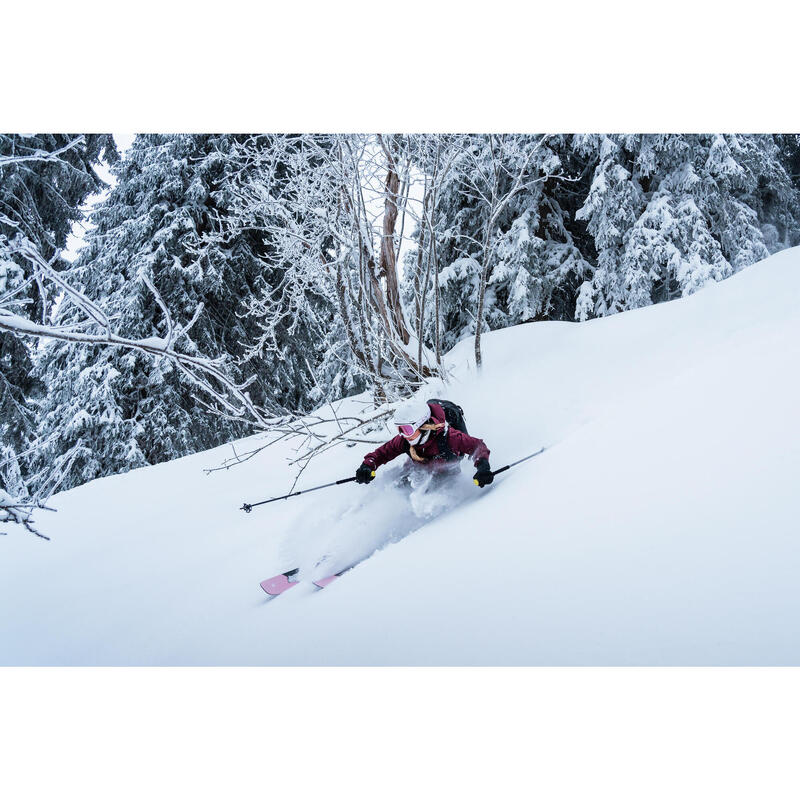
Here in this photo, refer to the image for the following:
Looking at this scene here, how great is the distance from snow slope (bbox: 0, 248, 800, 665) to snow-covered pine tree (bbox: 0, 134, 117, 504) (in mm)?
699

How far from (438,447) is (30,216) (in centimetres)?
271

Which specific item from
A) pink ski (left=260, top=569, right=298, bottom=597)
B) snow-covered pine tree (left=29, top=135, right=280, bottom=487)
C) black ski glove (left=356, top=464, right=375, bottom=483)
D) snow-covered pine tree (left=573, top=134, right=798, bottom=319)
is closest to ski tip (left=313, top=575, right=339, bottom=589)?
pink ski (left=260, top=569, right=298, bottom=597)

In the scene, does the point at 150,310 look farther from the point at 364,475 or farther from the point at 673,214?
the point at 673,214

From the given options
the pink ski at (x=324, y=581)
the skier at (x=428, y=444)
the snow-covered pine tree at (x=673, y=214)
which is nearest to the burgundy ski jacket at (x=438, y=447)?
the skier at (x=428, y=444)

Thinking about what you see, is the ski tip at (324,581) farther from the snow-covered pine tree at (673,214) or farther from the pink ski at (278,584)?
the snow-covered pine tree at (673,214)

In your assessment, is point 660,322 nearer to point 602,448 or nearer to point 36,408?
point 602,448

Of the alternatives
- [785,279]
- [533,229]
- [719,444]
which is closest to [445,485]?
[719,444]

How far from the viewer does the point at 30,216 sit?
9.51ft

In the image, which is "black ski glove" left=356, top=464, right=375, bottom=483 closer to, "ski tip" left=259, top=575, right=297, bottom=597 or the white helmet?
the white helmet

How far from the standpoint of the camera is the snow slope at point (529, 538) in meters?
1.29

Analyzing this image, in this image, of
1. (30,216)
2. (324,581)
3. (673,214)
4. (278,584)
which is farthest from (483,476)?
(673,214)

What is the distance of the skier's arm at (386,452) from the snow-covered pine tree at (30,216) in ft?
5.72

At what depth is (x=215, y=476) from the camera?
322 cm

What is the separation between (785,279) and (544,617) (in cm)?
253
